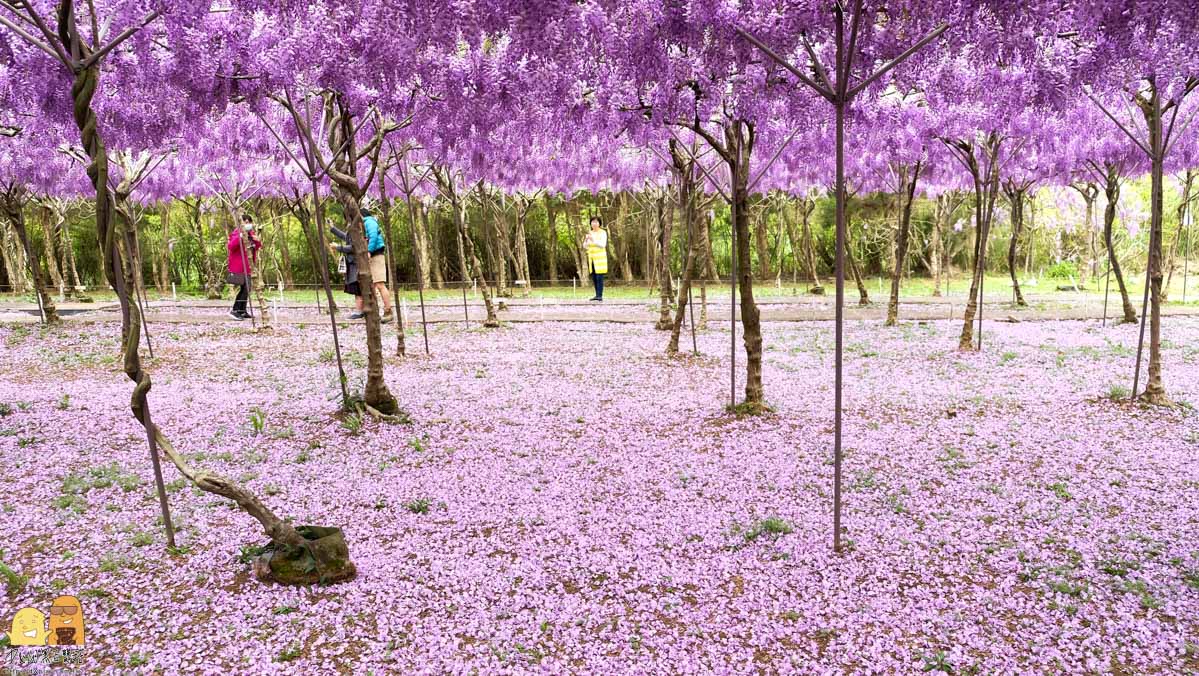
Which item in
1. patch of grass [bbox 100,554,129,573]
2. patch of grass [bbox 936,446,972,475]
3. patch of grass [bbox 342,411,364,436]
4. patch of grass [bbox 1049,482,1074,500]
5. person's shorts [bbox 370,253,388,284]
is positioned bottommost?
patch of grass [bbox 1049,482,1074,500]

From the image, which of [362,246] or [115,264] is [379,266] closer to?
[362,246]

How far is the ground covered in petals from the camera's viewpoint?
8.26 ft

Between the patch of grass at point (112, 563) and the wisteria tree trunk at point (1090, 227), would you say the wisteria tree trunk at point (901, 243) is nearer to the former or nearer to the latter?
the wisteria tree trunk at point (1090, 227)

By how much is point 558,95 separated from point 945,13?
12.1ft

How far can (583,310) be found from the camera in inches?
593

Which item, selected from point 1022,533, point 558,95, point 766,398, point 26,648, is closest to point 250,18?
point 558,95

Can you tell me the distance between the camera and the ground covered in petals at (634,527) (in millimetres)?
2518

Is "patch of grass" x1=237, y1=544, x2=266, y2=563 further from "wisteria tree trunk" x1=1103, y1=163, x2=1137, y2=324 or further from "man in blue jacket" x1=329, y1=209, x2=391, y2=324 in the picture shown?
"wisteria tree trunk" x1=1103, y1=163, x2=1137, y2=324

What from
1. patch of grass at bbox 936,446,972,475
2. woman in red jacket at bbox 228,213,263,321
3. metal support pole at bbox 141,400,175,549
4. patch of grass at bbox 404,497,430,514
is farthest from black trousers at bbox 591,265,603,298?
metal support pole at bbox 141,400,175,549

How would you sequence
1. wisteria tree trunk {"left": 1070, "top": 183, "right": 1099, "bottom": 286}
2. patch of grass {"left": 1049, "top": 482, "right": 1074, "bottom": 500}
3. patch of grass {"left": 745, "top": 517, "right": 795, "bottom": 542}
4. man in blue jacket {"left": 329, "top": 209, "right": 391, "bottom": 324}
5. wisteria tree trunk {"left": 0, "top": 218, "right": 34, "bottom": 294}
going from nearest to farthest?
patch of grass {"left": 745, "top": 517, "right": 795, "bottom": 542} → patch of grass {"left": 1049, "top": 482, "right": 1074, "bottom": 500} → man in blue jacket {"left": 329, "top": 209, "right": 391, "bottom": 324} → wisteria tree trunk {"left": 1070, "top": 183, "right": 1099, "bottom": 286} → wisteria tree trunk {"left": 0, "top": 218, "right": 34, "bottom": 294}

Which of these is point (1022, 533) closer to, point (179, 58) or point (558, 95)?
point (558, 95)

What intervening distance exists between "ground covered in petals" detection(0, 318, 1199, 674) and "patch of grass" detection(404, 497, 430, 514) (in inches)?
3.5

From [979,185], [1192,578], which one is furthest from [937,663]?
[979,185]

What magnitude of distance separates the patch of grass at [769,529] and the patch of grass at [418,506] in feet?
5.51
